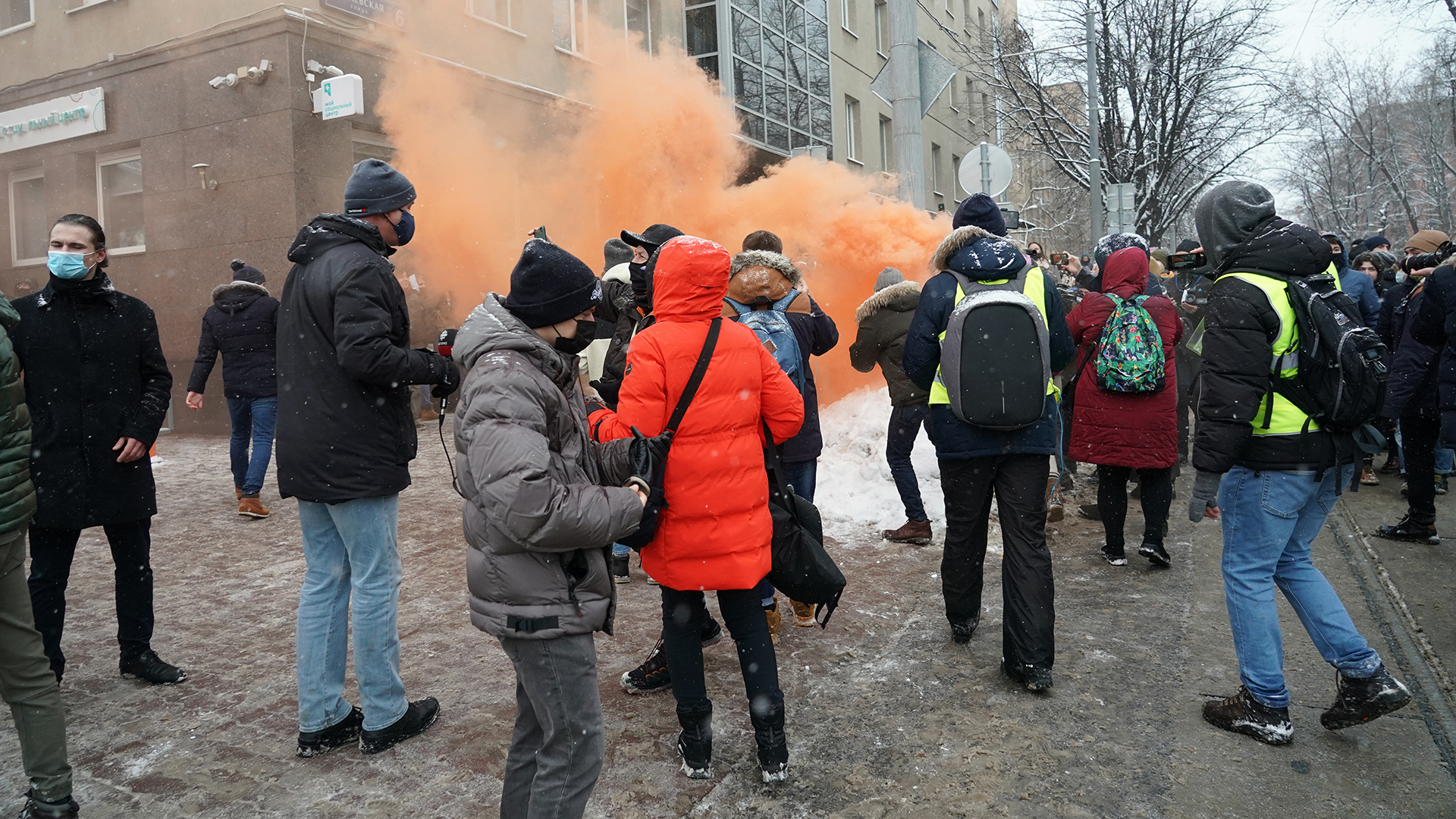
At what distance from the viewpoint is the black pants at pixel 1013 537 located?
376 centimetres

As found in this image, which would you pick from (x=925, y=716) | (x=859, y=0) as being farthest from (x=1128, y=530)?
(x=859, y=0)

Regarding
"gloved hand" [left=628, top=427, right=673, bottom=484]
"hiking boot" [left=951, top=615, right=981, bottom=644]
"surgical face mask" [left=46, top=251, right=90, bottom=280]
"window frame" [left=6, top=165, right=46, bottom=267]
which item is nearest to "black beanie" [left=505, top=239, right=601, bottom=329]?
"gloved hand" [left=628, top=427, right=673, bottom=484]

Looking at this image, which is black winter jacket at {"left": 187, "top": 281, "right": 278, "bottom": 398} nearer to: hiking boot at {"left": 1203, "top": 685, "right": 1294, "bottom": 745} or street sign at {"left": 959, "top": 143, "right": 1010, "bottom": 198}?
street sign at {"left": 959, "top": 143, "right": 1010, "bottom": 198}

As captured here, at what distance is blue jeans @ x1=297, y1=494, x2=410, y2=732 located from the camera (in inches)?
129

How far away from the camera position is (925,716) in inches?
140

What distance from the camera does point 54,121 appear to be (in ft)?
44.2

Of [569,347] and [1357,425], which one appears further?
[1357,425]

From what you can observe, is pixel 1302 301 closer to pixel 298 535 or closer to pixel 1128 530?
pixel 1128 530

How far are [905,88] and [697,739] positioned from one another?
6.40m

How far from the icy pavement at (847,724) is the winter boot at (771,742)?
0.19 feet

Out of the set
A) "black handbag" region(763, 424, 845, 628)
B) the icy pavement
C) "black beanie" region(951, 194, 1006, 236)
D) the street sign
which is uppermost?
the street sign

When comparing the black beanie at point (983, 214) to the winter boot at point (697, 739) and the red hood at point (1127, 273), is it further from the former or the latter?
the winter boot at point (697, 739)

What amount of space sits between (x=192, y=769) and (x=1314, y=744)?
4.14 m

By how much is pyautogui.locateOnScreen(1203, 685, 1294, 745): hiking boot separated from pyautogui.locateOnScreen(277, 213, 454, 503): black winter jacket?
322cm
